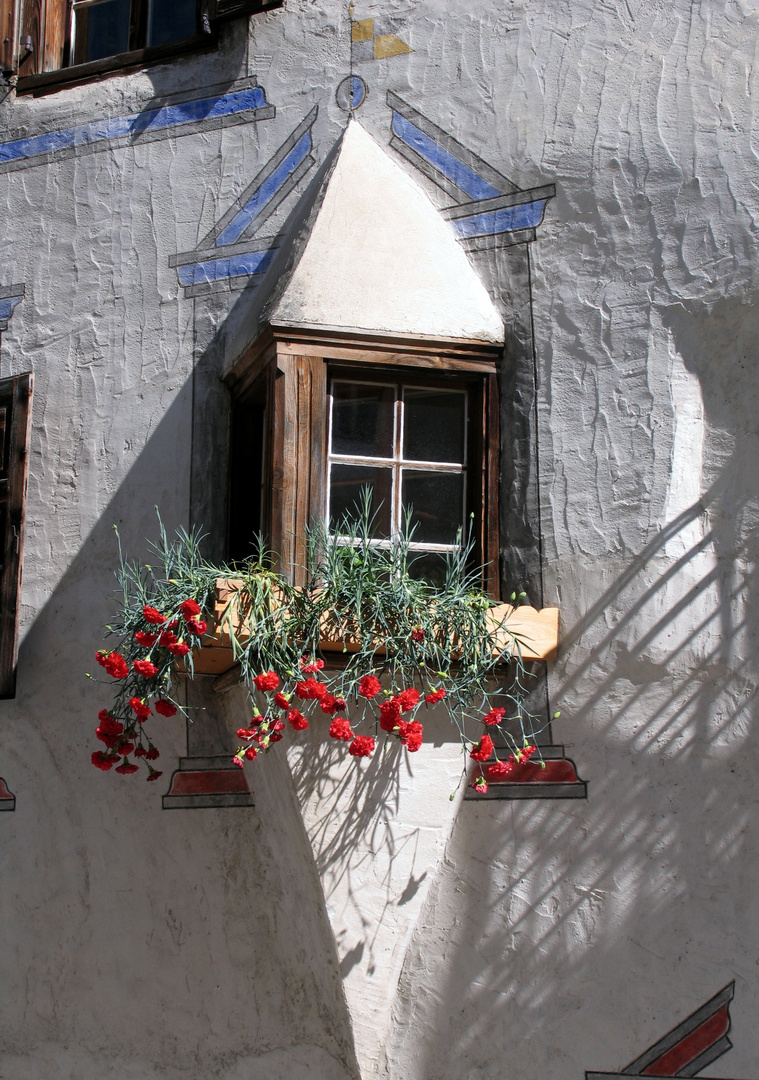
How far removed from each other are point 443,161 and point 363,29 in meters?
0.84

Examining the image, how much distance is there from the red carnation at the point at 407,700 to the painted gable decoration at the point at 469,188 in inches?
81.0

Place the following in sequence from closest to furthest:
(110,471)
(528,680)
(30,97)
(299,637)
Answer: (299,637), (528,680), (110,471), (30,97)

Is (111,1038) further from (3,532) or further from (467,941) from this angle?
(3,532)

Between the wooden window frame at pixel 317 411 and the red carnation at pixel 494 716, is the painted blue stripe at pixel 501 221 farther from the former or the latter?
the red carnation at pixel 494 716

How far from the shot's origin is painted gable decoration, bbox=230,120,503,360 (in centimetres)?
517

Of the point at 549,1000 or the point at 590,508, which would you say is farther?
the point at 590,508

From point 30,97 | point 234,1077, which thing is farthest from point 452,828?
point 30,97

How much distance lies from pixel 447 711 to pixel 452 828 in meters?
0.44

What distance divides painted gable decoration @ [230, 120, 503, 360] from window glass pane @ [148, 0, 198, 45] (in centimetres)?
142

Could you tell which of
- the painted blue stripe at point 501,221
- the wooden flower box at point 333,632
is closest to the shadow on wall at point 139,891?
the wooden flower box at point 333,632

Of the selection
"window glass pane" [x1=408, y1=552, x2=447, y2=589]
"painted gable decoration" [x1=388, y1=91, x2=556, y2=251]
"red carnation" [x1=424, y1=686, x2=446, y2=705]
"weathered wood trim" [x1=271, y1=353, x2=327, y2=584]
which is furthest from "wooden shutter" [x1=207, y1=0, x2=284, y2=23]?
"red carnation" [x1=424, y1=686, x2=446, y2=705]

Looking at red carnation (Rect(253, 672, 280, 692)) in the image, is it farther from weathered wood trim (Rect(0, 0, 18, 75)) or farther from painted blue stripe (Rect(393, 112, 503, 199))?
weathered wood trim (Rect(0, 0, 18, 75))

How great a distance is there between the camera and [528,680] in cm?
500

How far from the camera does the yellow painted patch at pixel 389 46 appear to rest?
5840 mm
